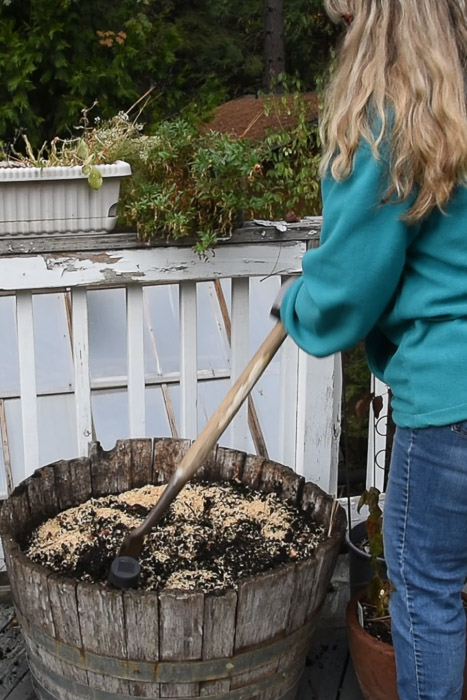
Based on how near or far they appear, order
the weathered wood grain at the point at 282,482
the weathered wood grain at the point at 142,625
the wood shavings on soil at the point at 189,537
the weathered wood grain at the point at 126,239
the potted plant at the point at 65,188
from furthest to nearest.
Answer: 1. the weathered wood grain at the point at 282,482
2. the weathered wood grain at the point at 126,239
3. the potted plant at the point at 65,188
4. the wood shavings on soil at the point at 189,537
5. the weathered wood grain at the point at 142,625

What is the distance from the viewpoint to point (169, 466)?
7.83 ft

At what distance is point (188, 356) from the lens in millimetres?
2465

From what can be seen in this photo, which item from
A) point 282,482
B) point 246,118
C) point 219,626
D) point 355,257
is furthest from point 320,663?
point 246,118

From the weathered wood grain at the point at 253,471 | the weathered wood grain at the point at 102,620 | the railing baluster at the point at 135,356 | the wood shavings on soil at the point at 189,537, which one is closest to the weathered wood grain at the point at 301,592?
the wood shavings on soil at the point at 189,537

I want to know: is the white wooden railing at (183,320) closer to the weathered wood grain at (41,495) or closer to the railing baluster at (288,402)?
the railing baluster at (288,402)

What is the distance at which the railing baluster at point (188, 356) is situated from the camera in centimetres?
241

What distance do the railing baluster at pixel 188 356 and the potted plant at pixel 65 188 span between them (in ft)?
0.99

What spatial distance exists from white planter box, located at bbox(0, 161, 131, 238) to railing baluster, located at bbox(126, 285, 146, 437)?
8.6 inches

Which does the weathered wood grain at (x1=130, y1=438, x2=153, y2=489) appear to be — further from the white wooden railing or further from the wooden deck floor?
the wooden deck floor

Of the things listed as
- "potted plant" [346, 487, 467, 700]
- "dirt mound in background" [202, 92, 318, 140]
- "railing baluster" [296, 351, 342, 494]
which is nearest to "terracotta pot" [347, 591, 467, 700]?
"potted plant" [346, 487, 467, 700]

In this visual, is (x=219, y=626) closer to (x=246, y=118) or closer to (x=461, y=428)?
(x=461, y=428)

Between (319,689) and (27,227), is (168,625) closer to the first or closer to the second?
(319,689)

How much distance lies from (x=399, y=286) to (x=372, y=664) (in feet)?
3.41

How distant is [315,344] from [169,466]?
0.87m
